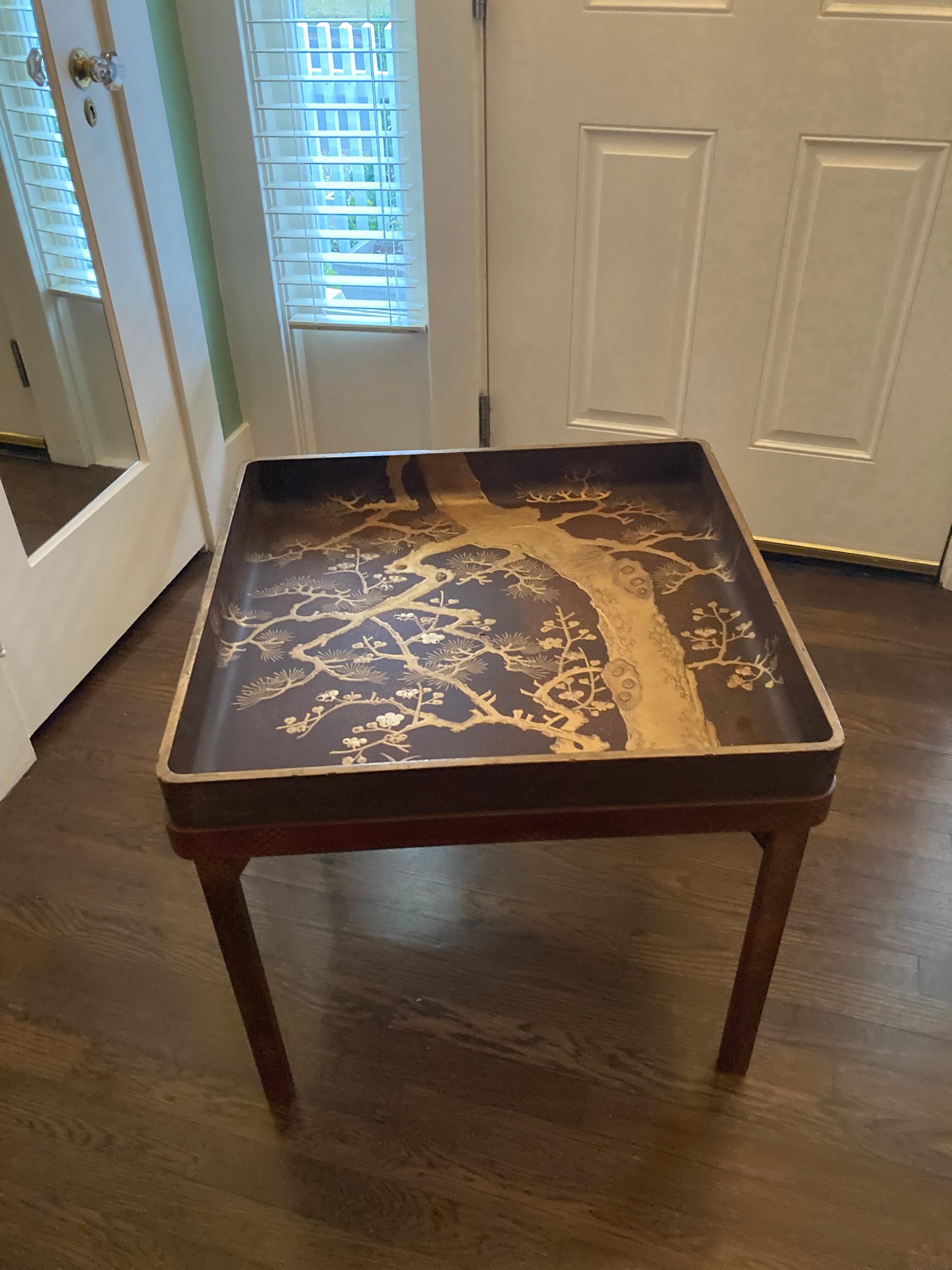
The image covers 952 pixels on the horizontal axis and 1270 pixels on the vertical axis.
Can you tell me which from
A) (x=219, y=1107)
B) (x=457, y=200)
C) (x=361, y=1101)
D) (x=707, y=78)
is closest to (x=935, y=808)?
(x=361, y=1101)

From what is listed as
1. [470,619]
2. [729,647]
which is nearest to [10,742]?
[470,619]

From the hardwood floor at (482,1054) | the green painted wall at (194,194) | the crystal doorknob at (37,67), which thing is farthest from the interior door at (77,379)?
the hardwood floor at (482,1054)

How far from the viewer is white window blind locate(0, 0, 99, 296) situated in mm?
1473

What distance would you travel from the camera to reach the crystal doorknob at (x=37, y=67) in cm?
150

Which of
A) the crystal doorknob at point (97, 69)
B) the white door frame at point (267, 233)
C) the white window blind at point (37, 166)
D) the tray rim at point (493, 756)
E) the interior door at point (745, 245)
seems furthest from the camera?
the white door frame at point (267, 233)

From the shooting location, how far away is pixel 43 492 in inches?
64.1

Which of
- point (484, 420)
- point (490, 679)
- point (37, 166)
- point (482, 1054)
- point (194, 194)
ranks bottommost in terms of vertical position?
point (482, 1054)

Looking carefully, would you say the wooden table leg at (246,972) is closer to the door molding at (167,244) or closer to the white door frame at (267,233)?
the door molding at (167,244)

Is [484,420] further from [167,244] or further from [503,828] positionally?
[503,828]

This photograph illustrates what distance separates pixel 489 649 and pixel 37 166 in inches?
46.6

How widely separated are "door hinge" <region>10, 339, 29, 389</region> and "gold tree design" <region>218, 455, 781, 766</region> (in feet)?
2.07

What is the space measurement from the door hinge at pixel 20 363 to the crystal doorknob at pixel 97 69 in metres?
0.46

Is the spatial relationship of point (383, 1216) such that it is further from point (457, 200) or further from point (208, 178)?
point (208, 178)

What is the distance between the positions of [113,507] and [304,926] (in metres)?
0.93
